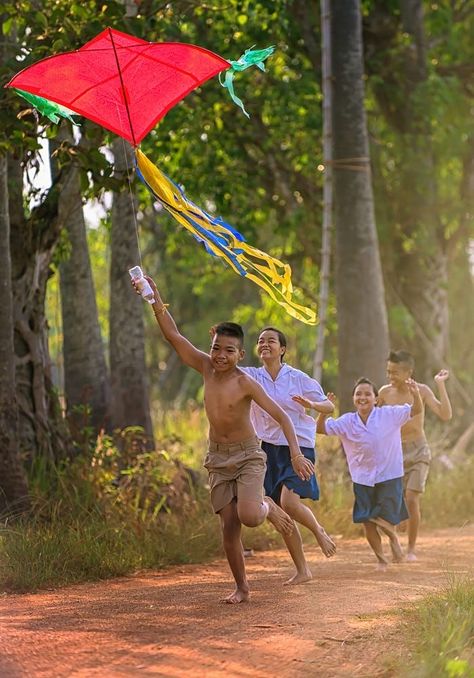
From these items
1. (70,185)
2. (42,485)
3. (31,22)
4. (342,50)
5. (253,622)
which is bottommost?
(253,622)

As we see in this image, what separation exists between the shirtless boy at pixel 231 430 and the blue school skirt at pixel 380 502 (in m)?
2.13

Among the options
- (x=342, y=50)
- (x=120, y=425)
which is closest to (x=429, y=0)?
(x=342, y=50)

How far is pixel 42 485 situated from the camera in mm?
11414

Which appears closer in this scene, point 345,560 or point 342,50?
point 345,560

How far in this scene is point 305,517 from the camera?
941 cm

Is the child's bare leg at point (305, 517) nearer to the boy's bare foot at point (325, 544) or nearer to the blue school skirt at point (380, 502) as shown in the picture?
the boy's bare foot at point (325, 544)

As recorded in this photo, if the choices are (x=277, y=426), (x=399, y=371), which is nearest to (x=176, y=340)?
(x=277, y=426)

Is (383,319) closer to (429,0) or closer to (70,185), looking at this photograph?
(70,185)

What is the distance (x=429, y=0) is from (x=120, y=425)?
10215 millimetres

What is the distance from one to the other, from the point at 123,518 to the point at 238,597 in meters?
3.19

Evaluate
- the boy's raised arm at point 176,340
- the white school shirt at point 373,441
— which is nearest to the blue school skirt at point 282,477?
the white school shirt at point 373,441

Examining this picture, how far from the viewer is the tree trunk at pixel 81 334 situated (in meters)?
13.9

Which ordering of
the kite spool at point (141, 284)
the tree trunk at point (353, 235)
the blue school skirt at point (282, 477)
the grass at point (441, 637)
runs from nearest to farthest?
the grass at point (441, 637)
the kite spool at point (141, 284)
the blue school skirt at point (282, 477)
the tree trunk at point (353, 235)

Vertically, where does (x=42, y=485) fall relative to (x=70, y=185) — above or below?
below
